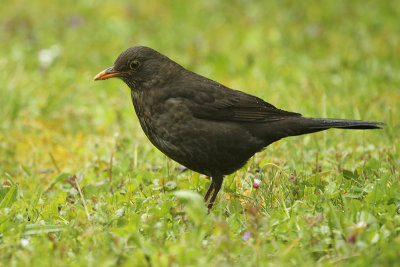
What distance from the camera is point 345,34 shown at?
8773mm

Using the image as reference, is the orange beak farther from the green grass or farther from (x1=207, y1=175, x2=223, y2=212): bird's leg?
(x1=207, y1=175, x2=223, y2=212): bird's leg

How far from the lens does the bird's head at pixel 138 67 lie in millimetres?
4664

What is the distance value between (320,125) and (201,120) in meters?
0.95

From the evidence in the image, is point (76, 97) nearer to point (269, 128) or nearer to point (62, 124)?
point (62, 124)

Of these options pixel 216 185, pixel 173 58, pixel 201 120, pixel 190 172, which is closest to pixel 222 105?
pixel 201 120

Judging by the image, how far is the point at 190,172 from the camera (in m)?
5.18

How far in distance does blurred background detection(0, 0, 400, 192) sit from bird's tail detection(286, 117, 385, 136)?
1.81ft

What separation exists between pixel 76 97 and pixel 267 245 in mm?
4455

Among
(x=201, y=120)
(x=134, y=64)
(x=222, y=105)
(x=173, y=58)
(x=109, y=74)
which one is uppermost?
(x=173, y=58)

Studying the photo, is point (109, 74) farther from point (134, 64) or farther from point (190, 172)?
point (190, 172)

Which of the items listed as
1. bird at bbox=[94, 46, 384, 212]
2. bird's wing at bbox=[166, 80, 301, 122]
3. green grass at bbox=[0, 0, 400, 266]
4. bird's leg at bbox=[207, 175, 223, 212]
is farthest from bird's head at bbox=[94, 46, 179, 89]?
bird's leg at bbox=[207, 175, 223, 212]

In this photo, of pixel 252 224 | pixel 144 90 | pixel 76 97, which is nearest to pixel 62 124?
pixel 76 97

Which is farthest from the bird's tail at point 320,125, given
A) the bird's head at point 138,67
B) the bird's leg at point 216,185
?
the bird's head at point 138,67

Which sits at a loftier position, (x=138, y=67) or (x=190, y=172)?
(x=138, y=67)
